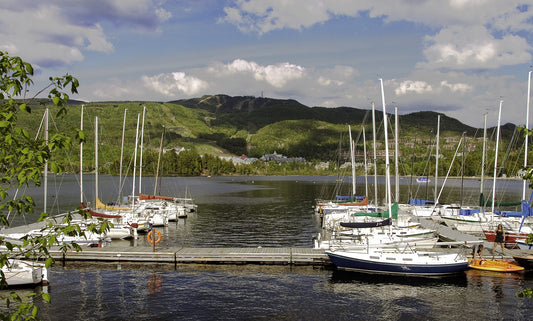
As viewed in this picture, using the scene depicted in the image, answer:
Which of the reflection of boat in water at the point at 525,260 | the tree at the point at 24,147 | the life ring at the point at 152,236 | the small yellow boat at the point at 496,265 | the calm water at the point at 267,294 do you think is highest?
the tree at the point at 24,147

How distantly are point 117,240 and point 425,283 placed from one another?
119ft

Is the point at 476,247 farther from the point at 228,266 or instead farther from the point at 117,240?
the point at 117,240

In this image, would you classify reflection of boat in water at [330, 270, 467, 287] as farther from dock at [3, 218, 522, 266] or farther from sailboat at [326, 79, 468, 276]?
dock at [3, 218, 522, 266]

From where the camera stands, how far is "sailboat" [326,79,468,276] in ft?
109

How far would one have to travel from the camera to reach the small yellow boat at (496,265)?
1356 inches

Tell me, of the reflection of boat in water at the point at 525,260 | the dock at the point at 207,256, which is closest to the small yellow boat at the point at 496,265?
the reflection of boat in water at the point at 525,260

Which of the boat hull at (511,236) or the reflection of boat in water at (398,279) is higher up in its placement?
the boat hull at (511,236)

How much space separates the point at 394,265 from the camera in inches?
1325

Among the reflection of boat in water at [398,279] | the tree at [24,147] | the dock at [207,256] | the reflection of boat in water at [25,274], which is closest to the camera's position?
the tree at [24,147]

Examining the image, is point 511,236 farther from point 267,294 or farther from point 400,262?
point 267,294

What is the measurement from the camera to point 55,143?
787 centimetres

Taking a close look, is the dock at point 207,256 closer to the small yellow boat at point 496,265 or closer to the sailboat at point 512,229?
the small yellow boat at point 496,265

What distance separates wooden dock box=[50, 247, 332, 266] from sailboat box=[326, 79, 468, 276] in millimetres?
2688

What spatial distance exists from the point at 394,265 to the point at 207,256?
54.0ft
